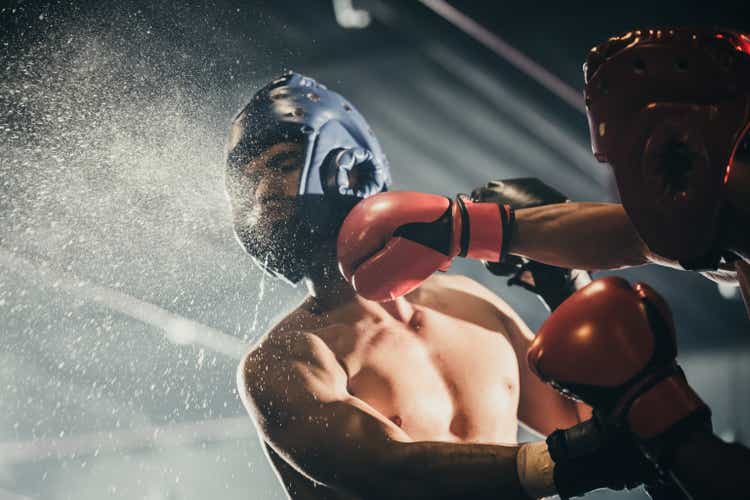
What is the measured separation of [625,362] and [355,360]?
102 cm

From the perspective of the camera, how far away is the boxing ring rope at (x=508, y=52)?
3.30m

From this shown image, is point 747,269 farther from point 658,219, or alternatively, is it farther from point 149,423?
point 149,423

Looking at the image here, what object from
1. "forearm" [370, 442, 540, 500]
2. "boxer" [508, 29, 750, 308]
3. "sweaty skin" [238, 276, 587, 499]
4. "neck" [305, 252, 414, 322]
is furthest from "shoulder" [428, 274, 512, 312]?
"boxer" [508, 29, 750, 308]

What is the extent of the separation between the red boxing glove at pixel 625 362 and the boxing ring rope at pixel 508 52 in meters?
2.46

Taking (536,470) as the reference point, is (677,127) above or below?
above

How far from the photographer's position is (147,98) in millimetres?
3426

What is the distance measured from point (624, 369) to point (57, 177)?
4277 mm

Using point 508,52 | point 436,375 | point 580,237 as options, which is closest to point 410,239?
point 580,237

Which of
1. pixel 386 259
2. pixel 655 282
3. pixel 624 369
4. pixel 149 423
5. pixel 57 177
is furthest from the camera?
pixel 149 423

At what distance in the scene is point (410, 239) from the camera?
1679 millimetres

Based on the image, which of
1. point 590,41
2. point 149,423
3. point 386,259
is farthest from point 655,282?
point 149,423

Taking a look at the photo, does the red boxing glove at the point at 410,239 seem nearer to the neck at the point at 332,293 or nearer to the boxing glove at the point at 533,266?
the boxing glove at the point at 533,266

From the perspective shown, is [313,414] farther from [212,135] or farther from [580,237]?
[212,135]

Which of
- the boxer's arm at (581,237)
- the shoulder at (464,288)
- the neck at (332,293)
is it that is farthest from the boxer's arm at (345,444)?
the shoulder at (464,288)
